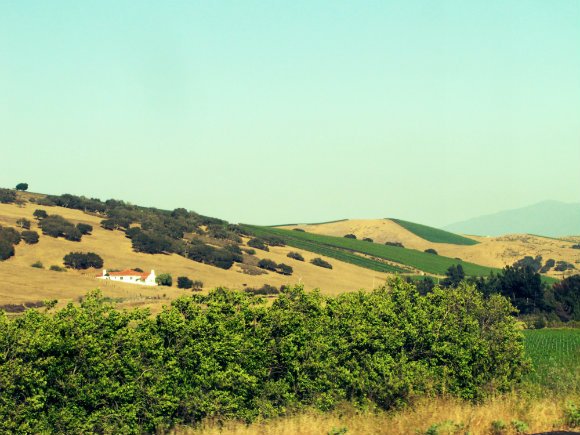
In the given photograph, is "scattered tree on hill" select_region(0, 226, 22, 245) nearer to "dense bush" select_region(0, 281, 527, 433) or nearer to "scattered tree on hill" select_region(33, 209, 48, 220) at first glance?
"scattered tree on hill" select_region(33, 209, 48, 220)

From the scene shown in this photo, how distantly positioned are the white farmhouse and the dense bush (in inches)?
2676

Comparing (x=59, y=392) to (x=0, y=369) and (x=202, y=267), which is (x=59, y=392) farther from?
(x=202, y=267)

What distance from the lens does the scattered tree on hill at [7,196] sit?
12644cm

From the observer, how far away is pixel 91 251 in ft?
338

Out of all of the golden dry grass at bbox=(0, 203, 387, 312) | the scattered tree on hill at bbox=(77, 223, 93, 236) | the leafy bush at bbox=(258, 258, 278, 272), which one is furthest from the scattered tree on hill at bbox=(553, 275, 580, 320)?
the scattered tree on hill at bbox=(77, 223, 93, 236)

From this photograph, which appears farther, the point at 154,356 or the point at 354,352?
the point at 354,352

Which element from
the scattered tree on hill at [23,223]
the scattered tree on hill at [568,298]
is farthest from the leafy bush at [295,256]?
the scattered tree on hill at [23,223]

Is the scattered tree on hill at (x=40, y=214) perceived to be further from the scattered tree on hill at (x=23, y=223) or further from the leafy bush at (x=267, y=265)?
the leafy bush at (x=267, y=265)

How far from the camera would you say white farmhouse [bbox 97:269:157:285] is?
9360cm

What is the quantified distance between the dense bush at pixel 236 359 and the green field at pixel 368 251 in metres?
118

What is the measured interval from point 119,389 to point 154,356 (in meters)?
1.93

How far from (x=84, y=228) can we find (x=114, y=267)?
17308 millimetres

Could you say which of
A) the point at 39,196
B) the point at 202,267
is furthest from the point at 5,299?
the point at 39,196

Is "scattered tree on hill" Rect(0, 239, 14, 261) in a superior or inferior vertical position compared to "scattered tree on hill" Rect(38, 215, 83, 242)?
inferior
